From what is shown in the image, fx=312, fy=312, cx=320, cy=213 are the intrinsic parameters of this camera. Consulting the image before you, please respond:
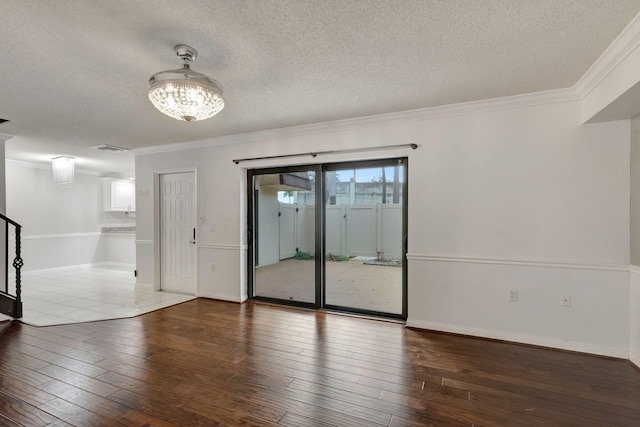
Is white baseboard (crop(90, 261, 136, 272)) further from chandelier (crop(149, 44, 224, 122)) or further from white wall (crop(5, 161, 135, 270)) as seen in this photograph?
chandelier (crop(149, 44, 224, 122))

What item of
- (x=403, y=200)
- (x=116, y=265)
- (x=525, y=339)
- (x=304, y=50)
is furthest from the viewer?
(x=116, y=265)

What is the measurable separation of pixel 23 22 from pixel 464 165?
3757 mm

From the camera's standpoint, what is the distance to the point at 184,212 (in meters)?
5.29

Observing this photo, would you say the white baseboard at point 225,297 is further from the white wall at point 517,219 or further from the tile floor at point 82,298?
the white wall at point 517,219

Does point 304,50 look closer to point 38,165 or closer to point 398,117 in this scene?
point 398,117

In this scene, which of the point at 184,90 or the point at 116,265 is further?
the point at 116,265

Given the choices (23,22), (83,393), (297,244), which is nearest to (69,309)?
(83,393)

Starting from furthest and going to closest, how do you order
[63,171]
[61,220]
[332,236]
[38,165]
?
[61,220]
[38,165]
[63,171]
[332,236]

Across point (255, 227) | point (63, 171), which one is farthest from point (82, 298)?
point (63, 171)

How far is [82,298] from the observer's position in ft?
15.9

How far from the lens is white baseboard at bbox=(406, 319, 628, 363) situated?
2832mm

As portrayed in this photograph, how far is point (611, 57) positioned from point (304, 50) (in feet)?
7.33

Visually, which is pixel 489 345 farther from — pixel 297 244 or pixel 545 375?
pixel 297 244

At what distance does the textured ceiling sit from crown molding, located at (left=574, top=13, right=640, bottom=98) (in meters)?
0.05
